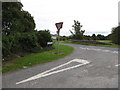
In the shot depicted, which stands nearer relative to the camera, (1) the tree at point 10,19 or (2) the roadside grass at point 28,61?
(2) the roadside grass at point 28,61

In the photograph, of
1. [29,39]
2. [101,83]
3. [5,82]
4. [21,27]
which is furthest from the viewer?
[29,39]

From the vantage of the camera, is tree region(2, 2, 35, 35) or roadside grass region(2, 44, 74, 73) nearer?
roadside grass region(2, 44, 74, 73)

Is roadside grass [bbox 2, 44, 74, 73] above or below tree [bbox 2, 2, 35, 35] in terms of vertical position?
below

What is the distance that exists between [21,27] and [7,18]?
1.45m

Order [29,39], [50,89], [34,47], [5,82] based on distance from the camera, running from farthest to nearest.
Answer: [34,47]
[29,39]
[5,82]
[50,89]

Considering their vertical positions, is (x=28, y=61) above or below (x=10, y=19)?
below

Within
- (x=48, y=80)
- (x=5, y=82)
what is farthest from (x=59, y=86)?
(x=5, y=82)

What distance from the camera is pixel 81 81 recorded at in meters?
3.98

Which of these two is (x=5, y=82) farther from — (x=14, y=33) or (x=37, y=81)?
(x=14, y=33)

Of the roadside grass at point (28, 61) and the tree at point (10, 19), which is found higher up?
the tree at point (10, 19)

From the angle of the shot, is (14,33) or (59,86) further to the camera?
(14,33)

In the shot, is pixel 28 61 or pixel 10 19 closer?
pixel 28 61

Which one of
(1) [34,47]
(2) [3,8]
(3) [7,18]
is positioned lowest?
(1) [34,47]

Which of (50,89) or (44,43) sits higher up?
(44,43)
